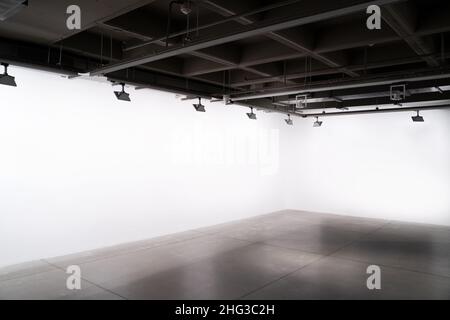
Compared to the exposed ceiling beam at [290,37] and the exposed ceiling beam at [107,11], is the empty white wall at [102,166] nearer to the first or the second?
the exposed ceiling beam at [107,11]

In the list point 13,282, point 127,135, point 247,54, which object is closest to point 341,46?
point 247,54

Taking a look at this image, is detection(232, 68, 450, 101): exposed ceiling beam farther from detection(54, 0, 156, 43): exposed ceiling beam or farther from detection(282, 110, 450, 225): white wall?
detection(282, 110, 450, 225): white wall

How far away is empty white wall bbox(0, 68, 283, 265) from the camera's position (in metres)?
4.78

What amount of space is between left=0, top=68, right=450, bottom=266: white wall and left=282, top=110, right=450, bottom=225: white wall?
0.09 feet

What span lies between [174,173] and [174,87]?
1929mm

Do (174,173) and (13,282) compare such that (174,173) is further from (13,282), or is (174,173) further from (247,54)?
(13,282)

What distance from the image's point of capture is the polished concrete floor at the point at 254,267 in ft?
13.0

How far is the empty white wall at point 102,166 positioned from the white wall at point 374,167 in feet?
8.46

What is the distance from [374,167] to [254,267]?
541cm

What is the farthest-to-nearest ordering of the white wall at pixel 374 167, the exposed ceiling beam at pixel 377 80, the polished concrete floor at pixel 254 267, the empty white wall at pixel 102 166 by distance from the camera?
the white wall at pixel 374 167
the empty white wall at pixel 102 166
the exposed ceiling beam at pixel 377 80
the polished concrete floor at pixel 254 267

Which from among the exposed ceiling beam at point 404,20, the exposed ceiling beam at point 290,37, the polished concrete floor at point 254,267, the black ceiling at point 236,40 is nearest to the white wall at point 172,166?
the polished concrete floor at point 254,267

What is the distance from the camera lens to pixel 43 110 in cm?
500

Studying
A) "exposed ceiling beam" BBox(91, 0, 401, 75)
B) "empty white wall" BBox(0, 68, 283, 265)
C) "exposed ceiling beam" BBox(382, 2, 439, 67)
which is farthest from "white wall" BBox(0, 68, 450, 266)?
"exposed ceiling beam" BBox(382, 2, 439, 67)

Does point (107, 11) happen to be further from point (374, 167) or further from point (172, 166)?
point (374, 167)
